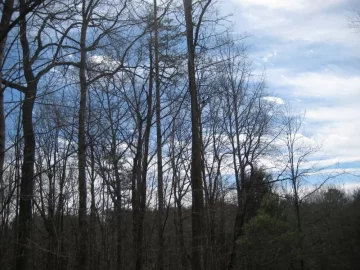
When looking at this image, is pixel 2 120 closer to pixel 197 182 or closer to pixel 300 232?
pixel 197 182

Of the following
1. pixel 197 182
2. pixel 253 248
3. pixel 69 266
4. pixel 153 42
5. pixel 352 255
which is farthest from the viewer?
pixel 352 255

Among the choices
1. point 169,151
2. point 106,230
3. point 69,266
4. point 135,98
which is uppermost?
point 135,98

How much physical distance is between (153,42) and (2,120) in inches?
272

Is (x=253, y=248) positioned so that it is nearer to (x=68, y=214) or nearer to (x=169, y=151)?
(x=169, y=151)

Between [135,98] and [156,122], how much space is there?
4.74 feet

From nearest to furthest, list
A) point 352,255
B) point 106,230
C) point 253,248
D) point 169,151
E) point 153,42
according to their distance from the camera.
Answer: point 153,42 < point 106,230 < point 169,151 < point 253,248 < point 352,255

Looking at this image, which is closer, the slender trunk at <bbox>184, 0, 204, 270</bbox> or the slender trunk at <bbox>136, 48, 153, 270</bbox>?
the slender trunk at <bbox>184, 0, 204, 270</bbox>

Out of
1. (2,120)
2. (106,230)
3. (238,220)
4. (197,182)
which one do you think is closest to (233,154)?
(238,220)

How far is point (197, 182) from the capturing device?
8.30 meters

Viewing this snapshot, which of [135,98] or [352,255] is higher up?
[135,98]

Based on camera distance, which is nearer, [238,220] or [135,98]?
[135,98]

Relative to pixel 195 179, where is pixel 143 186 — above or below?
above

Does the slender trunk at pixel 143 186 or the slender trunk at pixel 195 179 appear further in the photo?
the slender trunk at pixel 143 186

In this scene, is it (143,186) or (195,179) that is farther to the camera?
(143,186)
